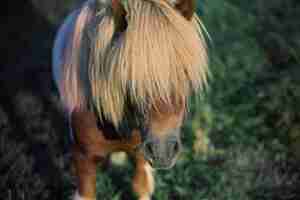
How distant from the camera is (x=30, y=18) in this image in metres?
4.55

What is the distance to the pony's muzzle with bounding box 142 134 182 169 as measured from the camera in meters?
1.68

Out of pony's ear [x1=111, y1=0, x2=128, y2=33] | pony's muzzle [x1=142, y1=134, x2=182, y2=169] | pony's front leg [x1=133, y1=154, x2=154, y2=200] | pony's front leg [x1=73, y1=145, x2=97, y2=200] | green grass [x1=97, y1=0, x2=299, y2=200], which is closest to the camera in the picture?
pony's ear [x1=111, y1=0, x2=128, y2=33]

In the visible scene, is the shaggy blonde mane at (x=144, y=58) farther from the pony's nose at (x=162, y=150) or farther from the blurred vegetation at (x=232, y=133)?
the blurred vegetation at (x=232, y=133)

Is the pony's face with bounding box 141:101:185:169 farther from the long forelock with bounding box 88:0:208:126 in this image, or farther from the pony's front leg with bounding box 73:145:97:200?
the pony's front leg with bounding box 73:145:97:200

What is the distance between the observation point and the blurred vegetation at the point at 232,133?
2.84m

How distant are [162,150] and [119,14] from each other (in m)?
0.59

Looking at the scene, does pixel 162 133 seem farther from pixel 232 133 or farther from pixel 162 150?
pixel 232 133

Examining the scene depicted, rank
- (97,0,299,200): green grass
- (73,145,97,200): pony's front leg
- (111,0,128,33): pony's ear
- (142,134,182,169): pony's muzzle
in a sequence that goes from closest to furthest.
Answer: (111,0,128,33): pony's ear → (142,134,182,169): pony's muzzle → (73,145,97,200): pony's front leg → (97,0,299,200): green grass

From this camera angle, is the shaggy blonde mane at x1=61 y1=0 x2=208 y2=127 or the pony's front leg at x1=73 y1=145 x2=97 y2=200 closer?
the shaggy blonde mane at x1=61 y1=0 x2=208 y2=127

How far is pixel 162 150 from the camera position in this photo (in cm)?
169

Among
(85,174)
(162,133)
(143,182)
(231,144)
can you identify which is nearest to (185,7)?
(162,133)

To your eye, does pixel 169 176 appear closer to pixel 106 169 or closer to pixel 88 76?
pixel 106 169

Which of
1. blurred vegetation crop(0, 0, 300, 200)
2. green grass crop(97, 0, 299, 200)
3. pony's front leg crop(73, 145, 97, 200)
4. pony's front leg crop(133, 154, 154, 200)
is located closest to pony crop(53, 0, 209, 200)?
pony's front leg crop(73, 145, 97, 200)

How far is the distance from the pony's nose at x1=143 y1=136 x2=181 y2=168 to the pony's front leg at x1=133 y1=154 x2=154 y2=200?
2.49 ft
